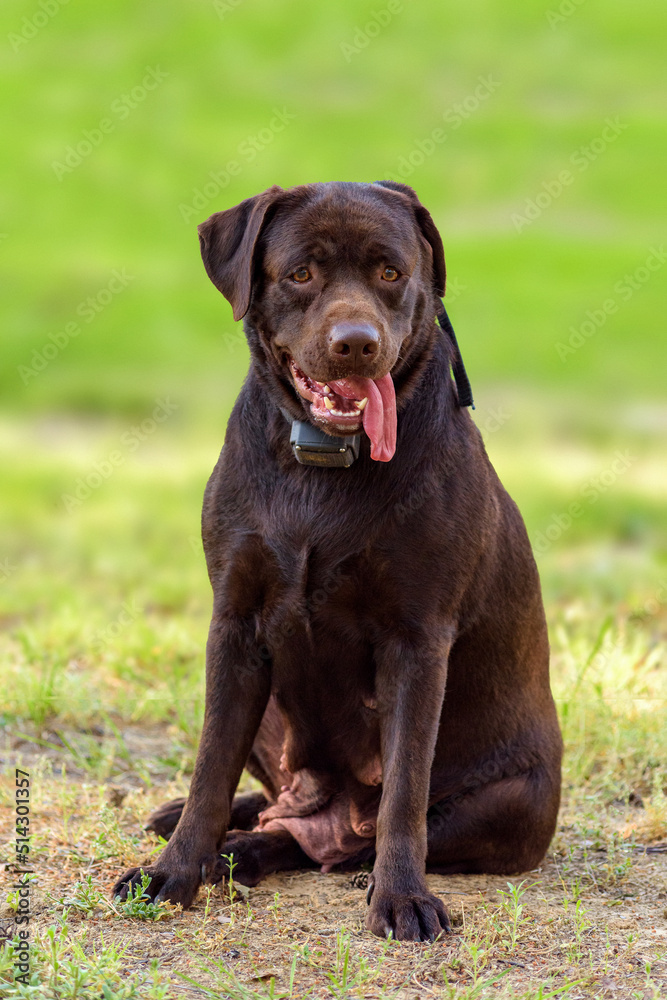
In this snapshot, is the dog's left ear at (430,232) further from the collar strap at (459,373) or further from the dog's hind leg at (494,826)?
the dog's hind leg at (494,826)

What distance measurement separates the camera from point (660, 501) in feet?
34.8

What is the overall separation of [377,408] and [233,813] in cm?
148

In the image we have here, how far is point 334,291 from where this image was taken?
2.99 meters

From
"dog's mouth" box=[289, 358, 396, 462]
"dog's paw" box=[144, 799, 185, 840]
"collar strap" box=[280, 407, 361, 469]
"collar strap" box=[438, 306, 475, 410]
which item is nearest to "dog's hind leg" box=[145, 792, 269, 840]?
"dog's paw" box=[144, 799, 185, 840]

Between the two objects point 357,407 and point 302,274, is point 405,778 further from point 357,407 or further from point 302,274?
point 302,274

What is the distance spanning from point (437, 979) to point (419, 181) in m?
24.5

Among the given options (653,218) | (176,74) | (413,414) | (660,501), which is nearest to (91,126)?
(176,74)

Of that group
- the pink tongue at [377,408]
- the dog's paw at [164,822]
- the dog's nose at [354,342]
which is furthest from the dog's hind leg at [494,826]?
the dog's nose at [354,342]

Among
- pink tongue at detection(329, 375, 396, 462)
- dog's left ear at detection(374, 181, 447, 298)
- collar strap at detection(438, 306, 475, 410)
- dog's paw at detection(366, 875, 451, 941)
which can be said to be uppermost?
dog's left ear at detection(374, 181, 447, 298)

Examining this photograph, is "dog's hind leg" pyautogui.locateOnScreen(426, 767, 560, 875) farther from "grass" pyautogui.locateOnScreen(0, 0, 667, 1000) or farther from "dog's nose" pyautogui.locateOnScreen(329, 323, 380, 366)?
"dog's nose" pyautogui.locateOnScreen(329, 323, 380, 366)

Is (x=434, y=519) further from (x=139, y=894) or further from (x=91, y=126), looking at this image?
(x=91, y=126)

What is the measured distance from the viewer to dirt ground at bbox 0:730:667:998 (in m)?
2.60

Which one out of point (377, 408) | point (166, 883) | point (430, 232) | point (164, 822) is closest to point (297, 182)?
point (430, 232)

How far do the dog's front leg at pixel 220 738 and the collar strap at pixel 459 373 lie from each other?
85 centimetres
